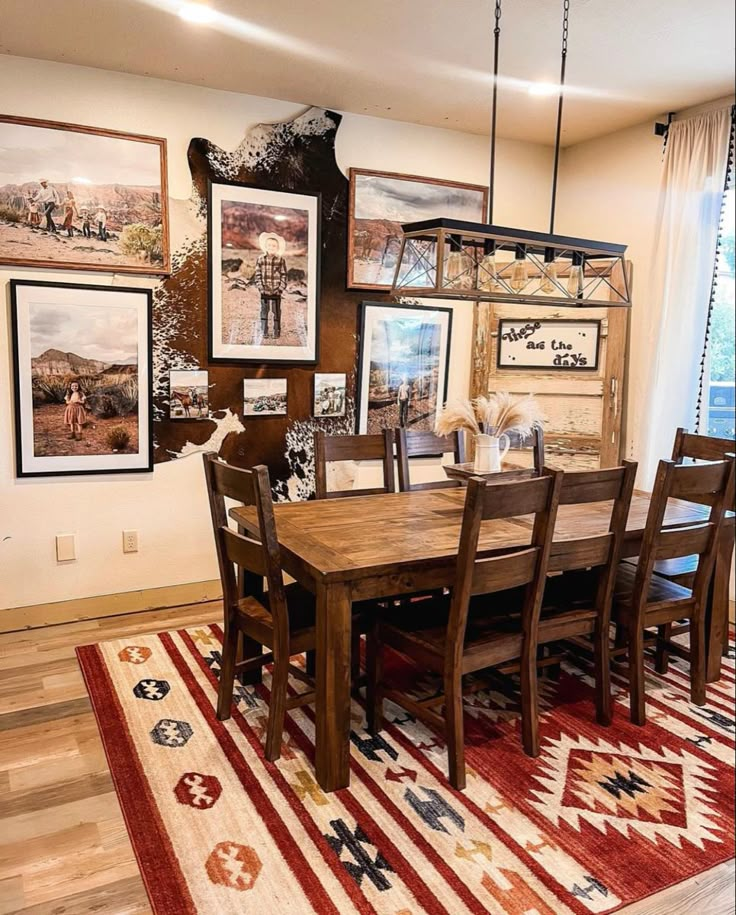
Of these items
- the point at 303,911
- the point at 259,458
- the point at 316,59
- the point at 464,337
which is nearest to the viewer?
the point at 303,911

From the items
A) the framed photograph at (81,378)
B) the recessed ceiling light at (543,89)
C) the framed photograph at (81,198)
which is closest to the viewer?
the framed photograph at (81,198)

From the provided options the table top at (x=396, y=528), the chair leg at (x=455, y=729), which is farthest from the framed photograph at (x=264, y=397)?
the chair leg at (x=455, y=729)

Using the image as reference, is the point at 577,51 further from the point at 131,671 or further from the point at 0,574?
the point at 0,574

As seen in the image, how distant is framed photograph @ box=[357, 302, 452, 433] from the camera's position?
4156 mm

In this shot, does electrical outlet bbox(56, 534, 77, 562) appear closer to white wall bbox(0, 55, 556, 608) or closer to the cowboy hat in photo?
white wall bbox(0, 55, 556, 608)

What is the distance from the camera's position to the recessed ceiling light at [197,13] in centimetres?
263

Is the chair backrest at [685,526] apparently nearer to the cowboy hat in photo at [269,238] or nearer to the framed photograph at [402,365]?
the framed photograph at [402,365]

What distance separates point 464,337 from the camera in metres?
4.47

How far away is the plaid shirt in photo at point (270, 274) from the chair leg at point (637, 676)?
2.48m

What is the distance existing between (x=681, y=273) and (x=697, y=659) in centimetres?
207

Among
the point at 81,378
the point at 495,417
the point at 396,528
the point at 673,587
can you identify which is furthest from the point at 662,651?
the point at 81,378

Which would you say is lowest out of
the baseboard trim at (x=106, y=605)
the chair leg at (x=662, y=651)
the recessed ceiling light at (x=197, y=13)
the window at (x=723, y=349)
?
the baseboard trim at (x=106, y=605)

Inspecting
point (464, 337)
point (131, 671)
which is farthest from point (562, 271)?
point (131, 671)

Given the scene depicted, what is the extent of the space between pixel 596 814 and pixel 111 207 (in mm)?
3252
